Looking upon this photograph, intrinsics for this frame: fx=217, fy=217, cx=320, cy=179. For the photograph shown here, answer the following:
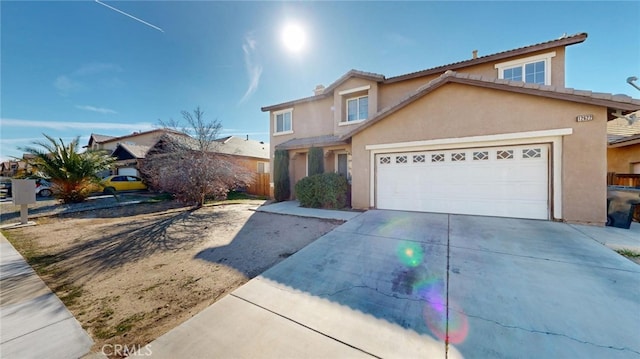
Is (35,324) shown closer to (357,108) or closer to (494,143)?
(494,143)

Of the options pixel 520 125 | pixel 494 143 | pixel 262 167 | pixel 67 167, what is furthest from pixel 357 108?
pixel 67 167

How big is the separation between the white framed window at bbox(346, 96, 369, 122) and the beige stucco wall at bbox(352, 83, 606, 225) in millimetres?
3458

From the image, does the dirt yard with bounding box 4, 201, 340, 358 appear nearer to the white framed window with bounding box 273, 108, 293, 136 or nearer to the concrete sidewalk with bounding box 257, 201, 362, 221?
the concrete sidewalk with bounding box 257, 201, 362, 221

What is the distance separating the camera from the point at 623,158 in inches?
396

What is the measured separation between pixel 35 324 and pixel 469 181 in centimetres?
1051

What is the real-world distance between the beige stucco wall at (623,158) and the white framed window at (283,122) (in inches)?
661

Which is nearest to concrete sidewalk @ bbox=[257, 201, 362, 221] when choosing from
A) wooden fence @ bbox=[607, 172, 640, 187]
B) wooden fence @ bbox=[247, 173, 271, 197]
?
wooden fence @ bbox=[247, 173, 271, 197]

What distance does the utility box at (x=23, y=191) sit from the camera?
27.1 feet

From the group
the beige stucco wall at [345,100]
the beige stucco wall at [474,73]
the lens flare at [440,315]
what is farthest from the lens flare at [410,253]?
the beige stucco wall at [474,73]

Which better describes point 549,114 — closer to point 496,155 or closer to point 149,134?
point 496,155

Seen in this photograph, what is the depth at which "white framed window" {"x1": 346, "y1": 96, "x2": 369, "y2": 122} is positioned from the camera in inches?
486

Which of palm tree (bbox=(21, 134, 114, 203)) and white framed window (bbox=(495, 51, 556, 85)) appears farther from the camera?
palm tree (bbox=(21, 134, 114, 203))

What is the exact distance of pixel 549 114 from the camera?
6.60 meters

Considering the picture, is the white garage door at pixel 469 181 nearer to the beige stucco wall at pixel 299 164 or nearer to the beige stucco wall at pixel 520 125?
the beige stucco wall at pixel 520 125
